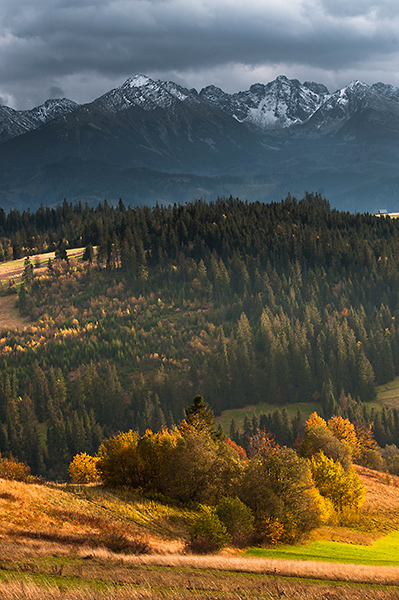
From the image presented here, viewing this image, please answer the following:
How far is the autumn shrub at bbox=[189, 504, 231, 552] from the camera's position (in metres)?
45.6

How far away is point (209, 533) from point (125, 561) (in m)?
11.8

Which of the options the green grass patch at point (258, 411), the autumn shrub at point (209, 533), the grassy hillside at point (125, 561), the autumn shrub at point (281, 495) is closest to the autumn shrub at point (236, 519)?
the autumn shrub at point (209, 533)

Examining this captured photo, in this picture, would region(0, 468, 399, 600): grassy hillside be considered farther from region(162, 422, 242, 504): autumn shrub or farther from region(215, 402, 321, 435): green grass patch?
region(215, 402, 321, 435): green grass patch

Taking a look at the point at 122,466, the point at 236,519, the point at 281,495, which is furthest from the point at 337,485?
the point at 122,466

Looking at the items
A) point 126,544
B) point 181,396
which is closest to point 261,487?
point 126,544

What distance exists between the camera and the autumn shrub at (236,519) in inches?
1975

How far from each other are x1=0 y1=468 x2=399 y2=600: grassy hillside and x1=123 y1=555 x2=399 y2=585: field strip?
0.08m

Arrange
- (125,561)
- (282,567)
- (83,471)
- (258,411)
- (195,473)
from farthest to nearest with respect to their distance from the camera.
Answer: (258,411), (83,471), (195,473), (282,567), (125,561)

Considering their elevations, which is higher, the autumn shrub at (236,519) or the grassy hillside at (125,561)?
the grassy hillside at (125,561)

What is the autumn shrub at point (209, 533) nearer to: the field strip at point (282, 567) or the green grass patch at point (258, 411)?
the field strip at point (282, 567)

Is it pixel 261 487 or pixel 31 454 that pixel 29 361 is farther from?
pixel 261 487

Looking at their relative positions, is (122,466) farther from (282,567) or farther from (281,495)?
(282,567)

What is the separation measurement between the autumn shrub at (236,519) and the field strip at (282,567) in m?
7.81

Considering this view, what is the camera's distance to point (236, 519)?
50562mm
